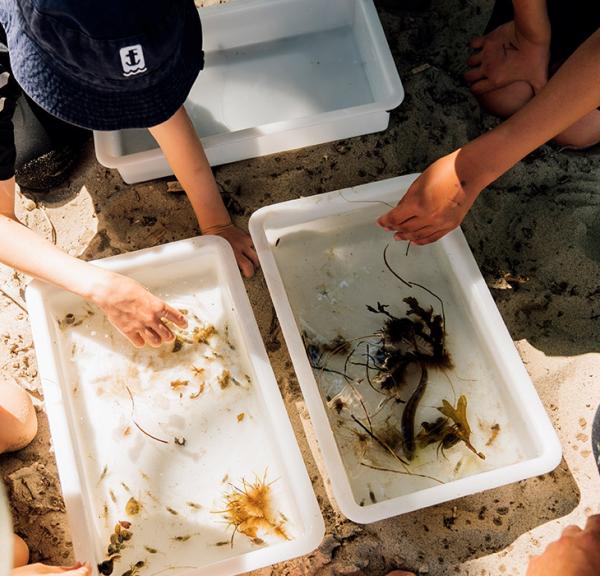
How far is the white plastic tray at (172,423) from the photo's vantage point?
4.30ft

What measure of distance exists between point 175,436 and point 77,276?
1.38ft

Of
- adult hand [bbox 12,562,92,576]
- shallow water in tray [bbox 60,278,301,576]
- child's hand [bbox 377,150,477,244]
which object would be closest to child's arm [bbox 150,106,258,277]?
shallow water in tray [bbox 60,278,301,576]

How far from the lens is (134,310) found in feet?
4.24

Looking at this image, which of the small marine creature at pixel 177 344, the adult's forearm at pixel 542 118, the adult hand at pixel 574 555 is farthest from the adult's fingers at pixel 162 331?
the adult hand at pixel 574 555

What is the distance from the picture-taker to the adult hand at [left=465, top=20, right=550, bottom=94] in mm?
1560

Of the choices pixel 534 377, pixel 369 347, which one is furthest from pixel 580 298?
pixel 369 347

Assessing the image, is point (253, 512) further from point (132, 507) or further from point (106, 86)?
point (106, 86)

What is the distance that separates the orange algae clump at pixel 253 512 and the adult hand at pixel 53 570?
0.30m

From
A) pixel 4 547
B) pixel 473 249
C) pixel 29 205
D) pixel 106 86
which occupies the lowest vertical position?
pixel 473 249

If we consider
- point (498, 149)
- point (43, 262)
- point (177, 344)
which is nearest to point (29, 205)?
point (43, 262)

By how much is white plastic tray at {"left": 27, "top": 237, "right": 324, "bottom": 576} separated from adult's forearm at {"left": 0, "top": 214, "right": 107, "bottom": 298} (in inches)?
4.8

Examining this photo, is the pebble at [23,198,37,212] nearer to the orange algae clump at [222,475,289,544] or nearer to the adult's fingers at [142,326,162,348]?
the adult's fingers at [142,326,162,348]

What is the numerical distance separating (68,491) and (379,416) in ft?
2.20

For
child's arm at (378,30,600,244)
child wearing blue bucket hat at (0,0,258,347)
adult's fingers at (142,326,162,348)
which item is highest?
child wearing blue bucket hat at (0,0,258,347)
